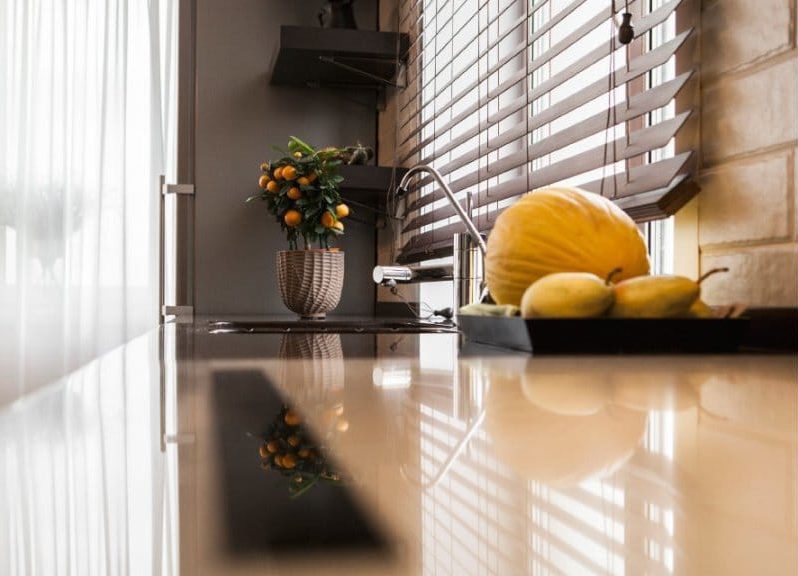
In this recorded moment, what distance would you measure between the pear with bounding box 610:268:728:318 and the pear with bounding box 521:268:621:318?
0.05 feet

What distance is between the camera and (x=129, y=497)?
7.9 inches

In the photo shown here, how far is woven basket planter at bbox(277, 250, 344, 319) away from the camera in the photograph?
7.68ft

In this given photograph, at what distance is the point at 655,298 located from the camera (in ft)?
2.43

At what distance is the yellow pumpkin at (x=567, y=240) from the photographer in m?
0.80

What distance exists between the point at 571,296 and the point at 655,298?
0.08 meters

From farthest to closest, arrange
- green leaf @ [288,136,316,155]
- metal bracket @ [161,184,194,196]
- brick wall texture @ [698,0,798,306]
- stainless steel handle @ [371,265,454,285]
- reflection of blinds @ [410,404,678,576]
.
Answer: metal bracket @ [161,184,194,196], green leaf @ [288,136,316,155], stainless steel handle @ [371,265,454,285], brick wall texture @ [698,0,798,306], reflection of blinds @ [410,404,678,576]

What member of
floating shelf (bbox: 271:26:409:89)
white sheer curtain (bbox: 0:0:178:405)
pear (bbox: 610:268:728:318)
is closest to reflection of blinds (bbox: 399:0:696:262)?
floating shelf (bbox: 271:26:409:89)

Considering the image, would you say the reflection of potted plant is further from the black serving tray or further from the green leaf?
the green leaf

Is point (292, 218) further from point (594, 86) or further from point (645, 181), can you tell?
point (645, 181)

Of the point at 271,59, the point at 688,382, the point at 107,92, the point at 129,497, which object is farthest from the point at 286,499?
the point at 271,59

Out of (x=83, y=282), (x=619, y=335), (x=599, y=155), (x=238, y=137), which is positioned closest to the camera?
(x=619, y=335)

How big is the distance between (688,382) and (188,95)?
268 cm

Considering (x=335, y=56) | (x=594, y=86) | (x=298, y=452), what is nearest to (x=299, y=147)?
(x=335, y=56)

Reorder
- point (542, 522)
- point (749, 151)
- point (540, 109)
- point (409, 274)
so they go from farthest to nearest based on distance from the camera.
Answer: point (540, 109)
point (409, 274)
point (749, 151)
point (542, 522)
